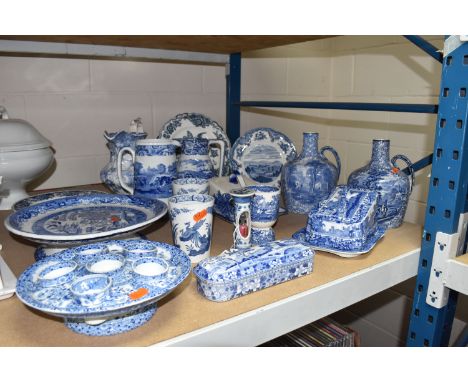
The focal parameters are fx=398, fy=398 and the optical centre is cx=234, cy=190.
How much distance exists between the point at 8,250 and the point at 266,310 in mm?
466

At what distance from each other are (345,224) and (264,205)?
135 millimetres

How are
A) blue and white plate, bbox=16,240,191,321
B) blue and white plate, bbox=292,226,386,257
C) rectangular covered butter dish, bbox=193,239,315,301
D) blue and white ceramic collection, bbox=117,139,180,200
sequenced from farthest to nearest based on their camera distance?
blue and white ceramic collection, bbox=117,139,180,200 → blue and white plate, bbox=292,226,386,257 → rectangular covered butter dish, bbox=193,239,315,301 → blue and white plate, bbox=16,240,191,321

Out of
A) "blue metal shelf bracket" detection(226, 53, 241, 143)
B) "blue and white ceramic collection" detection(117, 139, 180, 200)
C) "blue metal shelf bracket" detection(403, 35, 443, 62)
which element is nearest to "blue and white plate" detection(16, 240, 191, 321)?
"blue and white ceramic collection" detection(117, 139, 180, 200)

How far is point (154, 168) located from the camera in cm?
77

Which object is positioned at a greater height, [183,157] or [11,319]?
[183,157]

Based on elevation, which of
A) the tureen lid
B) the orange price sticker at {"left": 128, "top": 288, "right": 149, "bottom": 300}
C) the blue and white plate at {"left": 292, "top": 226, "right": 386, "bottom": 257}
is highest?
the tureen lid

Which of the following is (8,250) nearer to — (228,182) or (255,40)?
(228,182)

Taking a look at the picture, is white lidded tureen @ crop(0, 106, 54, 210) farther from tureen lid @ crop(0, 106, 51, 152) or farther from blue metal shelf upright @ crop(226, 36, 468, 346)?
blue metal shelf upright @ crop(226, 36, 468, 346)

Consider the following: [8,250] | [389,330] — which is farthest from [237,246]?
[389,330]

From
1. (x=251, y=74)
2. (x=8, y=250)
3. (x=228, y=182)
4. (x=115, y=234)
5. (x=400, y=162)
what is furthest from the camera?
(x=251, y=74)

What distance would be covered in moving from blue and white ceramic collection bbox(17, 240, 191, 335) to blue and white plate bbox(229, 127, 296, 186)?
52 centimetres

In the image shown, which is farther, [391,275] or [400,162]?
[400,162]

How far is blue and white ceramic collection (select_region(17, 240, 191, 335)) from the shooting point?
0.40 metres
